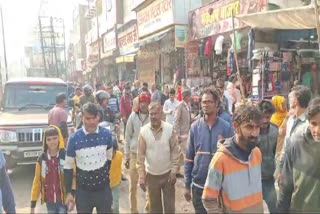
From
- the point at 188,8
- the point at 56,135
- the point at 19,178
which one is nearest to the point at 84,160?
the point at 56,135

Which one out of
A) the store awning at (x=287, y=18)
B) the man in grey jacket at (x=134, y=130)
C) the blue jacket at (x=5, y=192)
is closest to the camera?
the blue jacket at (x=5, y=192)

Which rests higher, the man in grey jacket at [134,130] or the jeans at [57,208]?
the man in grey jacket at [134,130]

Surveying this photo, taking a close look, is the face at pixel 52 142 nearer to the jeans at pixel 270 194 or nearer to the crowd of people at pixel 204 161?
the crowd of people at pixel 204 161

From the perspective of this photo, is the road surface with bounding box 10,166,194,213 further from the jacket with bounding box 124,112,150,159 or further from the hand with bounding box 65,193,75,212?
the hand with bounding box 65,193,75,212

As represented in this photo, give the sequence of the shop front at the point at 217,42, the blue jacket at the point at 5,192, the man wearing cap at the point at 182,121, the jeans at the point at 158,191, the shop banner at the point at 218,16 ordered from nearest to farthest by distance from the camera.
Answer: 1. the blue jacket at the point at 5,192
2. the jeans at the point at 158,191
3. the man wearing cap at the point at 182,121
4. the shop banner at the point at 218,16
5. the shop front at the point at 217,42

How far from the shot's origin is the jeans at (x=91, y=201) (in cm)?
364

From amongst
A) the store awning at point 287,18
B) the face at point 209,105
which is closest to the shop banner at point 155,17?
the store awning at point 287,18

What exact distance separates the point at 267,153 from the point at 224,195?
1.38 metres

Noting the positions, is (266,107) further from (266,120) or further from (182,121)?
(182,121)

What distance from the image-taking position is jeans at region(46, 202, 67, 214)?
418 centimetres

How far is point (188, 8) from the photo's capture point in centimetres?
1430

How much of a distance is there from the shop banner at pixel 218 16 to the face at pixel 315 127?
6.43m

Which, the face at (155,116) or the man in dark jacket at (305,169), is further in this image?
the face at (155,116)

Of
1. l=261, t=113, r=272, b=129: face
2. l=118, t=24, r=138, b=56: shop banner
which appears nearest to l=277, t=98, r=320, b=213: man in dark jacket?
l=261, t=113, r=272, b=129: face
